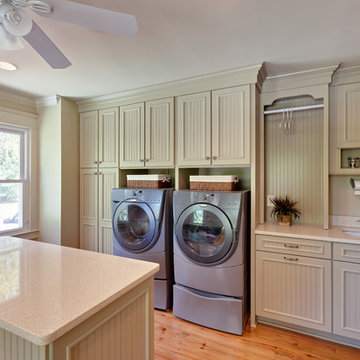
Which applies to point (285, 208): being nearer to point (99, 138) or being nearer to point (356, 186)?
point (356, 186)

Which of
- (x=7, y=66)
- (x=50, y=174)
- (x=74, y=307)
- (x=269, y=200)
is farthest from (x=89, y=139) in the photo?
(x=74, y=307)

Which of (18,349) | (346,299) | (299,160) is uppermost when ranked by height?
(299,160)

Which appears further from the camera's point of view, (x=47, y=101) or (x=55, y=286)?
(x=47, y=101)

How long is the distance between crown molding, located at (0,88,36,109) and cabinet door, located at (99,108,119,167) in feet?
3.06

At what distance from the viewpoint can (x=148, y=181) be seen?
2674 mm

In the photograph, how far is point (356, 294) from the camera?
1.86 metres

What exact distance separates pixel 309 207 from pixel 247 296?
3.60 feet

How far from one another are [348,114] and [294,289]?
1.68 metres

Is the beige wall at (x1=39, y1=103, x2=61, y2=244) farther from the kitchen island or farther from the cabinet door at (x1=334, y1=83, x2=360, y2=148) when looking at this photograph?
the cabinet door at (x1=334, y1=83, x2=360, y2=148)

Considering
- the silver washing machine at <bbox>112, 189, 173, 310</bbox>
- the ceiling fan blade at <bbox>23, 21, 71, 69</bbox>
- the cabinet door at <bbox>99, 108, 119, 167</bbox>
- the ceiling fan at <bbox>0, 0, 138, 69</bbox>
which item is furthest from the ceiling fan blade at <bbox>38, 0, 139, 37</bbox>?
the cabinet door at <bbox>99, 108, 119, 167</bbox>

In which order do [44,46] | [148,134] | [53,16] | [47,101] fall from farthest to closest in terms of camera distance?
[47,101] < [148,134] < [44,46] < [53,16]

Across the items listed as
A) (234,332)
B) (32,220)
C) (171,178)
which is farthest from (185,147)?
(32,220)

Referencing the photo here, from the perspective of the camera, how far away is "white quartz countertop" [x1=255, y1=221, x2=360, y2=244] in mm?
1929

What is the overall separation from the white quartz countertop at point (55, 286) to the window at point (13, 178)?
5.35 ft
